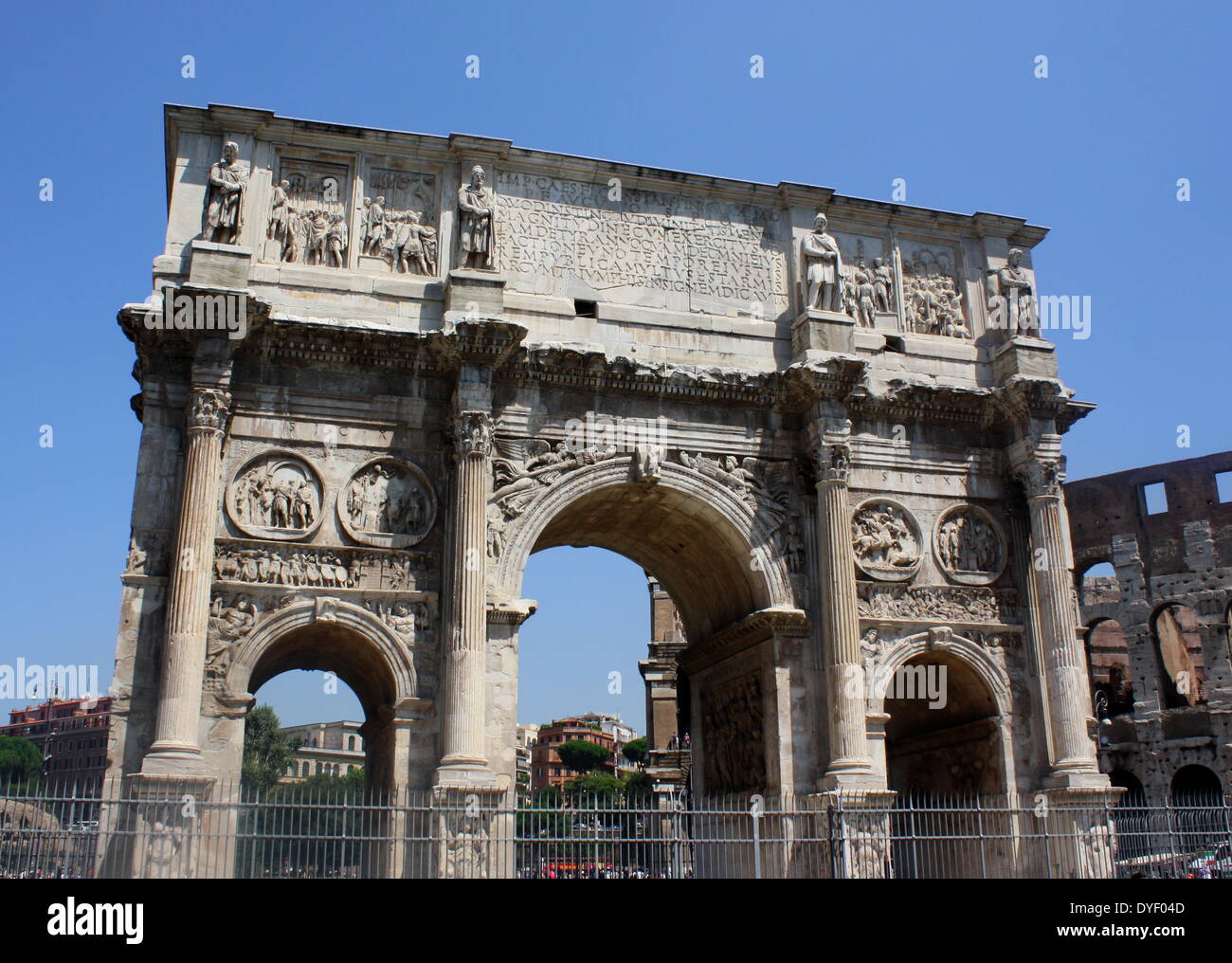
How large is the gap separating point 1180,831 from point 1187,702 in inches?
858

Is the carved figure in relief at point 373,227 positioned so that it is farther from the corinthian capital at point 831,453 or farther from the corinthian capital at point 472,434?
the corinthian capital at point 831,453

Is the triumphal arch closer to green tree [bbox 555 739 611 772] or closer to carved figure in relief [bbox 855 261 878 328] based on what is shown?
carved figure in relief [bbox 855 261 878 328]

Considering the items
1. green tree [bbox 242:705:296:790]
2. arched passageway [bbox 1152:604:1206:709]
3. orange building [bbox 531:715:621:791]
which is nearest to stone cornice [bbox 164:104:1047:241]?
arched passageway [bbox 1152:604:1206:709]

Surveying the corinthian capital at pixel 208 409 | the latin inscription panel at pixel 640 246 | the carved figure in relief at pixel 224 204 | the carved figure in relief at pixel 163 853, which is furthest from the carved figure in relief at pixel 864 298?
the carved figure in relief at pixel 163 853

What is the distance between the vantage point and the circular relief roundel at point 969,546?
672 inches

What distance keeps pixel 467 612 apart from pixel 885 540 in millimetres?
6060

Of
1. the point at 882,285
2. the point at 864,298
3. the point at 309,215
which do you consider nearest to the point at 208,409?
the point at 309,215

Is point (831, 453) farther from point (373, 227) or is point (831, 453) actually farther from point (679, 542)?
point (373, 227)

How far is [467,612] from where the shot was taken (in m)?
14.3

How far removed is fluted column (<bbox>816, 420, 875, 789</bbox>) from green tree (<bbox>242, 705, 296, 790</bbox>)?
42.7m

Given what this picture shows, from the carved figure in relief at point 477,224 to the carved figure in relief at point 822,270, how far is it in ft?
14.7

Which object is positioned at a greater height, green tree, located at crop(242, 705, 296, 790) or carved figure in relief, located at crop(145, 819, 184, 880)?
green tree, located at crop(242, 705, 296, 790)

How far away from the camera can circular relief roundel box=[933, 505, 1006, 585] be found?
56.0ft
